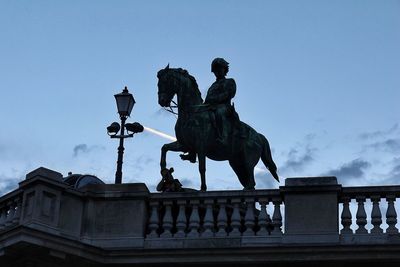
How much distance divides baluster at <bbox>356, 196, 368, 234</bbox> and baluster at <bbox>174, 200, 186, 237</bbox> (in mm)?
2986

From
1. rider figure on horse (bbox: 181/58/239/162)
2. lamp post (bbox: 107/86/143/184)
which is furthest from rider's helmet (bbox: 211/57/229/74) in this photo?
lamp post (bbox: 107/86/143/184)

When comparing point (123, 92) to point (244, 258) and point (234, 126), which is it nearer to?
point (234, 126)

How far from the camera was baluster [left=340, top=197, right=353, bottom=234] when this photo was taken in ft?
59.6

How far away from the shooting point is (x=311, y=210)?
60.3 ft

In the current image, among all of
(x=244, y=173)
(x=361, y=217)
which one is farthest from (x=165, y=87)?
(x=361, y=217)

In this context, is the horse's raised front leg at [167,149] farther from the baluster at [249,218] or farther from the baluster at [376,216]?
the baluster at [376,216]

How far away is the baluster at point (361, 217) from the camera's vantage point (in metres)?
18.2

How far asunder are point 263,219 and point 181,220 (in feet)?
4.70

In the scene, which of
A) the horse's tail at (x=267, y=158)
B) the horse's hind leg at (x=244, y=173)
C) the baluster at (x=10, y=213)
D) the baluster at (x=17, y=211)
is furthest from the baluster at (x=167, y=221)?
the horse's tail at (x=267, y=158)

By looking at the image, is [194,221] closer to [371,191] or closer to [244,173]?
[371,191]

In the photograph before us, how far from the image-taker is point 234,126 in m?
22.1

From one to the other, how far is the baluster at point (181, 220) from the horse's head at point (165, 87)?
422cm

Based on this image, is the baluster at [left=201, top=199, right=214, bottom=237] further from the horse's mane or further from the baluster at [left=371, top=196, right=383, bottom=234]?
the horse's mane

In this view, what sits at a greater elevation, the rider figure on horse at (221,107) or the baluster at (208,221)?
the rider figure on horse at (221,107)
